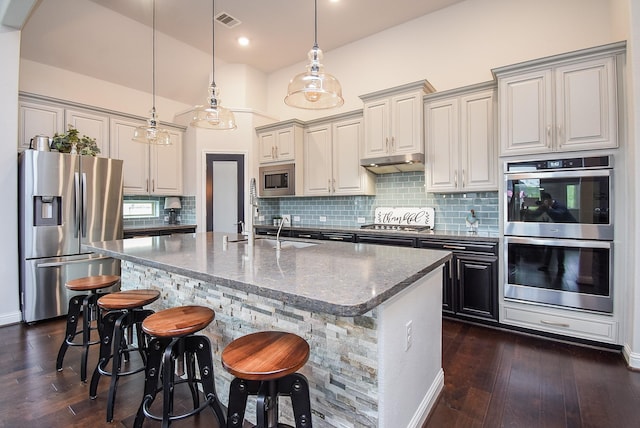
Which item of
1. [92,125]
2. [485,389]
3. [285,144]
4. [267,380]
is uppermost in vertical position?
[92,125]

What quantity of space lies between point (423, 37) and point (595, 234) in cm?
309

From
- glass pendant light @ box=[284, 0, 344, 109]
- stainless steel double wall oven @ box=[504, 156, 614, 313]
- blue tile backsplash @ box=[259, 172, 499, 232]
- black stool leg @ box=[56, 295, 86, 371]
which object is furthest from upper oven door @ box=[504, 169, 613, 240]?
black stool leg @ box=[56, 295, 86, 371]

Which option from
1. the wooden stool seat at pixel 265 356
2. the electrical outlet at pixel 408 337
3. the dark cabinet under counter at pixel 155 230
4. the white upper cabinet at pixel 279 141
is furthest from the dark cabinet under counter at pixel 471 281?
the dark cabinet under counter at pixel 155 230

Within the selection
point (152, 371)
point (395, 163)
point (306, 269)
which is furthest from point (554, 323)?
point (152, 371)

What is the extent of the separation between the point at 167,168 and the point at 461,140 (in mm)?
4407

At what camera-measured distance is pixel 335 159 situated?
4566 mm

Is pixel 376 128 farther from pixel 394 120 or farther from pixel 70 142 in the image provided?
pixel 70 142

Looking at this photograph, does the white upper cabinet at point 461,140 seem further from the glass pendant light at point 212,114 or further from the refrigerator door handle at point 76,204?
the refrigerator door handle at point 76,204

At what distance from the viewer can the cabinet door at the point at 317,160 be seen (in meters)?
4.64

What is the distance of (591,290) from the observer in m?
2.65

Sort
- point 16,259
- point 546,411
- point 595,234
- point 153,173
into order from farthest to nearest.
A: point 153,173, point 16,259, point 595,234, point 546,411

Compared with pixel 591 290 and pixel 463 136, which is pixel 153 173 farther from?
pixel 591 290

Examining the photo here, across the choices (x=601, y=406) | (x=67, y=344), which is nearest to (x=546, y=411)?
(x=601, y=406)

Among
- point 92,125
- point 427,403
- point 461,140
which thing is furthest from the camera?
point 92,125
